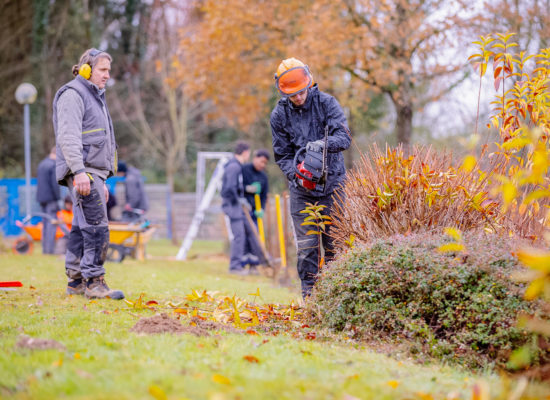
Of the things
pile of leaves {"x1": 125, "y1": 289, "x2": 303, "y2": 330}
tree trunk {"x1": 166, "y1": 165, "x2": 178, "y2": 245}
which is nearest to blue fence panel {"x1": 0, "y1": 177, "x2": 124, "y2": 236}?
tree trunk {"x1": 166, "y1": 165, "x2": 178, "y2": 245}

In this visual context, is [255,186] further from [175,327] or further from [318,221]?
[175,327]

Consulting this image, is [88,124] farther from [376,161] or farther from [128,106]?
[128,106]

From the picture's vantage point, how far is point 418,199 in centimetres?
495

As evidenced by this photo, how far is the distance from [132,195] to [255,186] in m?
3.11

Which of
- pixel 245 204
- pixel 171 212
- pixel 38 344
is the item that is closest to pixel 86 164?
pixel 38 344

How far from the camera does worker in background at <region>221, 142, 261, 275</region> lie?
11.2 meters

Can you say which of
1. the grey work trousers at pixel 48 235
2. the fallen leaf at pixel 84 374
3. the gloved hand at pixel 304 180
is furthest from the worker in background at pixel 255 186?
the fallen leaf at pixel 84 374

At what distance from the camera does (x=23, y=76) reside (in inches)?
1017

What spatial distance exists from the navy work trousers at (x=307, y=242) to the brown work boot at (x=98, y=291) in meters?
1.71

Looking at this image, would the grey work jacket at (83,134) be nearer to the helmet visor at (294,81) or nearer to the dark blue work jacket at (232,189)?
the helmet visor at (294,81)

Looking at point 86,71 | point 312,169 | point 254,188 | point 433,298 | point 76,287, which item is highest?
point 86,71

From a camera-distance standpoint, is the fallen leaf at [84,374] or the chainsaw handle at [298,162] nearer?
the fallen leaf at [84,374]

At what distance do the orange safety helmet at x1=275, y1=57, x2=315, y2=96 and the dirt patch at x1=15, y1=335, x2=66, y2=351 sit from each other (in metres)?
3.04

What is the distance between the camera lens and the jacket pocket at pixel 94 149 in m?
5.79
